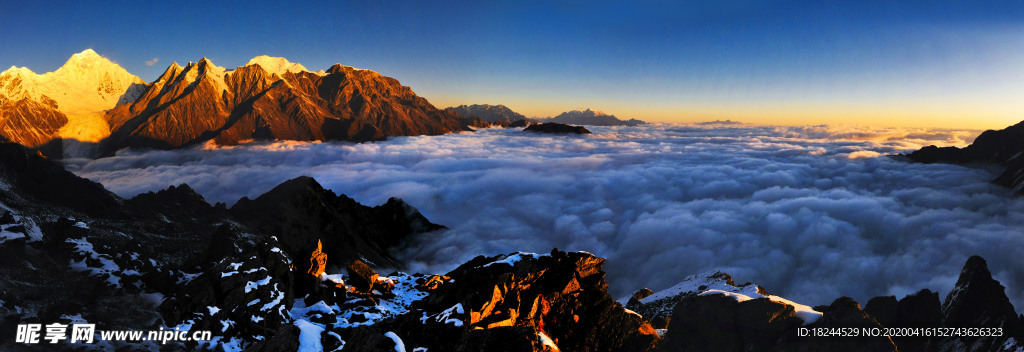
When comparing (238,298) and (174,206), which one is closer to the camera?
(238,298)

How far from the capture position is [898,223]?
18538 cm

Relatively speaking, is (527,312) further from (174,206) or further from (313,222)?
(313,222)

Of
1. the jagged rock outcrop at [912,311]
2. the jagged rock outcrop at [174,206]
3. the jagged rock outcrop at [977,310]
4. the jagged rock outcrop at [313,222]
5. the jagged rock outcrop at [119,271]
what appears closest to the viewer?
the jagged rock outcrop at [119,271]

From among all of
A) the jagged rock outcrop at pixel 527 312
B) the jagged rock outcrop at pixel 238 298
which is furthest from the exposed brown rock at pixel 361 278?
the jagged rock outcrop at pixel 527 312

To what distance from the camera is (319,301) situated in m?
52.1

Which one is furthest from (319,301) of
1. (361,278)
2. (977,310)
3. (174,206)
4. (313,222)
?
(977,310)

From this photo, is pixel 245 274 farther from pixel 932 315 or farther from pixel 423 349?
pixel 932 315

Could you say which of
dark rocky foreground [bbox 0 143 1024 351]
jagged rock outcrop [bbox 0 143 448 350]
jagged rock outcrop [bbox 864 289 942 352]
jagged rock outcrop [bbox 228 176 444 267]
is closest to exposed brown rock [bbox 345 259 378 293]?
dark rocky foreground [bbox 0 143 1024 351]

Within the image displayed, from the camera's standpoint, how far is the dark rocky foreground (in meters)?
38.2

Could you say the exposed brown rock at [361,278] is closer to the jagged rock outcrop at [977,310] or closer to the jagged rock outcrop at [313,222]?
the jagged rock outcrop at [313,222]

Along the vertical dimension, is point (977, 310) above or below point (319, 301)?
below

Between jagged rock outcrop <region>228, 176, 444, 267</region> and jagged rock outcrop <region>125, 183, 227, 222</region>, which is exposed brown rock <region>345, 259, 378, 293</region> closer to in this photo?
jagged rock outcrop <region>228, 176, 444, 267</region>

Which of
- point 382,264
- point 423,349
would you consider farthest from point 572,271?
point 382,264

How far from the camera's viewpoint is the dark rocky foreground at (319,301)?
38.2 meters
